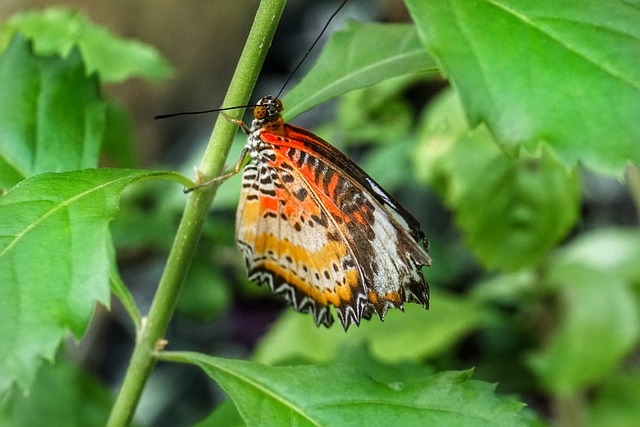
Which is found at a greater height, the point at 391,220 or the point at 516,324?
the point at 516,324

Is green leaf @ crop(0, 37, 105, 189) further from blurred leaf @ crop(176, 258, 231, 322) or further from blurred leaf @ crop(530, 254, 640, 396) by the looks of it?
blurred leaf @ crop(530, 254, 640, 396)

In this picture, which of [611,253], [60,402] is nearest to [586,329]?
[611,253]

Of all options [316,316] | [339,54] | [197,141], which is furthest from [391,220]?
[197,141]

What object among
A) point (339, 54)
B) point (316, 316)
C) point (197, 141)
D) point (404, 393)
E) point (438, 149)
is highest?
point (197, 141)

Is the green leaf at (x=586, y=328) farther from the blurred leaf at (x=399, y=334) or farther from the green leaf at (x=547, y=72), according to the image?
the green leaf at (x=547, y=72)

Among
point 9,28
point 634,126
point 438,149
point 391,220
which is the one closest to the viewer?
point 634,126

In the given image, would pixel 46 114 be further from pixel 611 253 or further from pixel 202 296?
pixel 611 253

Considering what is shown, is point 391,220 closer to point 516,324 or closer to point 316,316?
point 316,316
